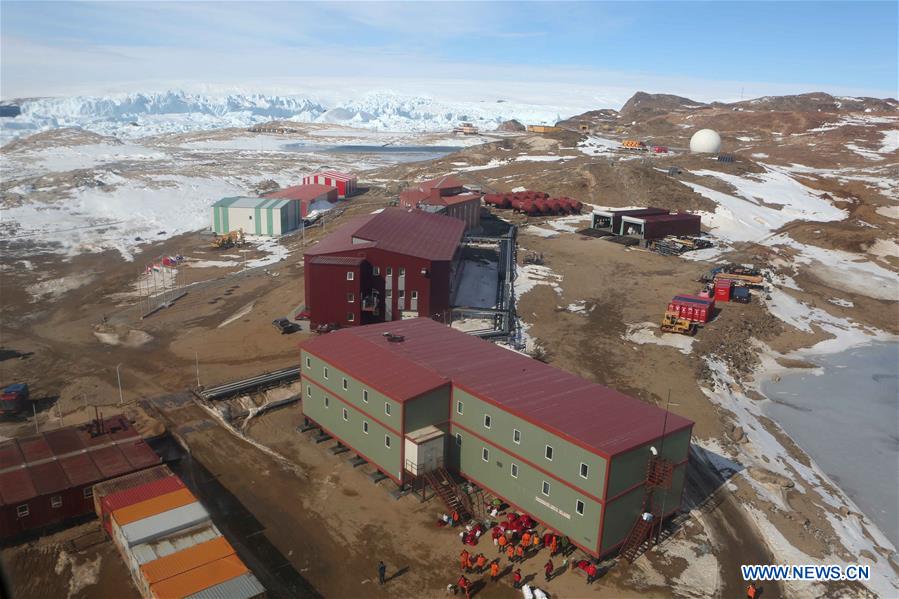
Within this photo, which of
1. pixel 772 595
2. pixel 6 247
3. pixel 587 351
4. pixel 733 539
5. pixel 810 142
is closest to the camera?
pixel 772 595

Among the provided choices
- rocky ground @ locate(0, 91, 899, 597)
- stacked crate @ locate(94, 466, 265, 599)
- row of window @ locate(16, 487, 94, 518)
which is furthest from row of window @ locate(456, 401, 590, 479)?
row of window @ locate(16, 487, 94, 518)

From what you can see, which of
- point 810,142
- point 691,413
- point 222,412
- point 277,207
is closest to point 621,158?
point 810,142

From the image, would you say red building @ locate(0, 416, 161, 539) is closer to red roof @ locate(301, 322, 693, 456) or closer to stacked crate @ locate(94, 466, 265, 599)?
stacked crate @ locate(94, 466, 265, 599)

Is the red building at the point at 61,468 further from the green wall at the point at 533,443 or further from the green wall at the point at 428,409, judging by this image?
the green wall at the point at 533,443

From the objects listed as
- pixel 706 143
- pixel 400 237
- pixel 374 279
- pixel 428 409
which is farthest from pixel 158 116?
pixel 428 409

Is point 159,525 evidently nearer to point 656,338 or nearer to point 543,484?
point 543,484

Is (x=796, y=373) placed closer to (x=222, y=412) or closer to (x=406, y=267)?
(x=406, y=267)

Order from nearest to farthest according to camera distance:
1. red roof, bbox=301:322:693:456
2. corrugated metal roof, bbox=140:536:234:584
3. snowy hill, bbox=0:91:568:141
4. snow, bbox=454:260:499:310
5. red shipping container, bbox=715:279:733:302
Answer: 1. corrugated metal roof, bbox=140:536:234:584
2. red roof, bbox=301:322:693:456
3. snow, bbox=454:260:499:310
4. red shipping container, bbox=715:279:733:302
5. snowy hill, bbox=0:91:568:141
